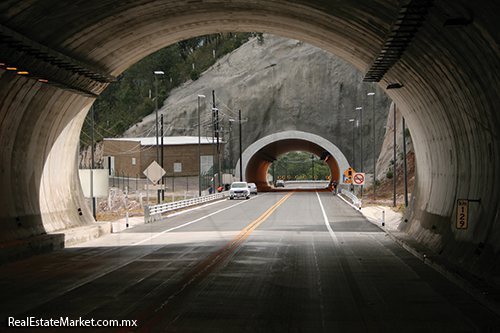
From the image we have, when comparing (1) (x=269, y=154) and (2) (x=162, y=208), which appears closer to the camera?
(2) (x=162, y=208)

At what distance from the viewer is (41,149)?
16594 mm

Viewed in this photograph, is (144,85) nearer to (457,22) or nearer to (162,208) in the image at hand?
(162,208)

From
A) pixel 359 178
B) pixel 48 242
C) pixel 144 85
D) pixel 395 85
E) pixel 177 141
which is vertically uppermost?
pixel 144 85

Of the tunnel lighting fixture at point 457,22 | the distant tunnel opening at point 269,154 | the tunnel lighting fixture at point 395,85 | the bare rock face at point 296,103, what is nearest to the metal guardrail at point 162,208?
the tunnel lighting fixture at point 395,85

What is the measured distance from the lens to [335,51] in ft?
65.5

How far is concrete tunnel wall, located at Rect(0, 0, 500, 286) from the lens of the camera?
410 inches

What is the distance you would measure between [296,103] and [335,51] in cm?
5181

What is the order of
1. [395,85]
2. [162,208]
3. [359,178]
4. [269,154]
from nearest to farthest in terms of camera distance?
[395,85], [162,208], [359,178], [269,154]

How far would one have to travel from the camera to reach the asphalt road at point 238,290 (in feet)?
24.1

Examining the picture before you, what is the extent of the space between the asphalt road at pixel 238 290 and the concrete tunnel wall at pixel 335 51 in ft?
5.22

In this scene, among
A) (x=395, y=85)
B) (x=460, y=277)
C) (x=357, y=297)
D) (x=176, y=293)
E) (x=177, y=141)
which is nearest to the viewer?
(x=357, y=297)

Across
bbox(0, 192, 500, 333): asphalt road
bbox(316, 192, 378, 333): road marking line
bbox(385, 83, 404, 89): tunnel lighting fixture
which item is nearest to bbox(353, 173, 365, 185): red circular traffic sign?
bbox(0, 192, 500, 333): asphalt road

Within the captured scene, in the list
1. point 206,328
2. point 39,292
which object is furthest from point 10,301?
point 206,328

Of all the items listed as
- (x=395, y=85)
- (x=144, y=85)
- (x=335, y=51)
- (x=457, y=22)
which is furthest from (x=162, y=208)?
(x=144, y=85)
